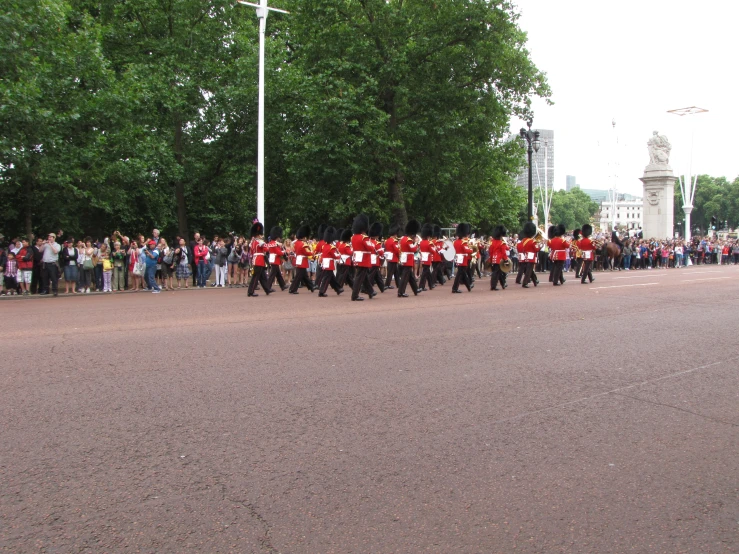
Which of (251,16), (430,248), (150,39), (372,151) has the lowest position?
(430,248)

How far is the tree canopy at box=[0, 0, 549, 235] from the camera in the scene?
21.0 metres

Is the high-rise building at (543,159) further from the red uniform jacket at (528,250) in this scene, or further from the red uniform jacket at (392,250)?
the red uniform jacket at (392,250)

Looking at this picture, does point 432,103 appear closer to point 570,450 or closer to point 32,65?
point 32,65

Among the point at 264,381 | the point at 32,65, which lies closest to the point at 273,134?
the point at 32,65

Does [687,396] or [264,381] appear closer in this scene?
[687,396]

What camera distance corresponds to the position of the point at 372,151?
78.3 ft

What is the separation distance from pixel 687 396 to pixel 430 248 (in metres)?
12.3

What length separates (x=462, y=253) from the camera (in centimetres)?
1716

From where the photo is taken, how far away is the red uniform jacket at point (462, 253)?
16.7 metres

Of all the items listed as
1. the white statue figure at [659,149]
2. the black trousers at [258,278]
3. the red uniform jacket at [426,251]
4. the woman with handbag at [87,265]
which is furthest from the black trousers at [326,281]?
the white statue figure at [659,149]

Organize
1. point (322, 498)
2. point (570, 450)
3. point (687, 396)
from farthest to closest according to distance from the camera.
Answer: point (687, 396) → point (570, 450) → point (322, 498)

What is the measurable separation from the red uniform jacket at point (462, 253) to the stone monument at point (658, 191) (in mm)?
37892

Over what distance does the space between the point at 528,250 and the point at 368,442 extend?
1519 cm

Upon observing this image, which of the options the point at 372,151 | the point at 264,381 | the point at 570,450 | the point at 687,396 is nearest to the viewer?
the point at 570,450
